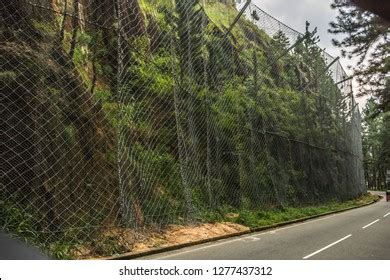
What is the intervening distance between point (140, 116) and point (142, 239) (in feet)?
9.77

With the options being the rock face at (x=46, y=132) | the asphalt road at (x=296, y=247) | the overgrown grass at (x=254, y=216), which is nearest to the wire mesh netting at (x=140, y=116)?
the rock face at (x=46, y=132)

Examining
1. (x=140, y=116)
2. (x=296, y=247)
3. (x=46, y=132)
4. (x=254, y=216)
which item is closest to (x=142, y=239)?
(x=46, y=132)

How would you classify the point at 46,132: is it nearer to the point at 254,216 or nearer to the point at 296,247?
the point at 296,247

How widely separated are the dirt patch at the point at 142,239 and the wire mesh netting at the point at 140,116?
0.32 feet

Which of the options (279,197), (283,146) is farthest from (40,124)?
(283,146)

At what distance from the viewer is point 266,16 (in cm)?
1666

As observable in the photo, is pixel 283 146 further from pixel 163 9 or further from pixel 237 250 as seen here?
pixel 237 250

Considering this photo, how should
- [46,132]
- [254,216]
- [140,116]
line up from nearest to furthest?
[46,132]
[140,116]
[254,216]

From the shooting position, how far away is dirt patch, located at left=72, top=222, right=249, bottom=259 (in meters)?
7.07

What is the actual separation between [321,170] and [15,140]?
708 inches

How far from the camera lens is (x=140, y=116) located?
1023 cm

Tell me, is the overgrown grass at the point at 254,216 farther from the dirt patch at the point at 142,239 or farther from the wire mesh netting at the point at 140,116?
the dirt patch at the point at 142,239

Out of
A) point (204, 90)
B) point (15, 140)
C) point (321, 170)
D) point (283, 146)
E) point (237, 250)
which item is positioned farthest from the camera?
point (321, 170)

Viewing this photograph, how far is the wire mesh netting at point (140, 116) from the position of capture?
7.10m
